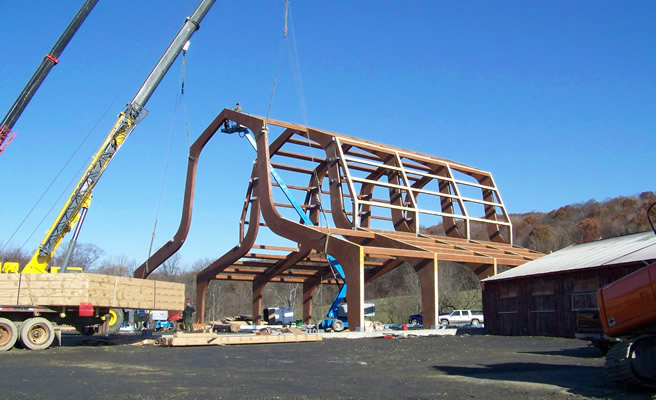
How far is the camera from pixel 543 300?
89.7 feet

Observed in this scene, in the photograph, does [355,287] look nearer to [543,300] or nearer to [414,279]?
[543,300]

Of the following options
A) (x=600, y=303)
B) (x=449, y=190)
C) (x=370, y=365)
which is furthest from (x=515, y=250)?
(x=600, y=303)

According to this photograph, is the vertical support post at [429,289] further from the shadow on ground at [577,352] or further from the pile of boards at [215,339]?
the shadow on ground at [577,352]

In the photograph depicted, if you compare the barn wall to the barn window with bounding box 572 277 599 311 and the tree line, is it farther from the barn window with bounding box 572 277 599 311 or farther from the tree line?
the tree line

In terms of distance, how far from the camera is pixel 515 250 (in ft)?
143

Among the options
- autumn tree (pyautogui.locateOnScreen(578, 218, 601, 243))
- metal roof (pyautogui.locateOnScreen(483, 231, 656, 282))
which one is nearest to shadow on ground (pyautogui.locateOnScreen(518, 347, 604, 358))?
metal roof (pyautogui.locateOnScreen(483, 231, 656, 282))

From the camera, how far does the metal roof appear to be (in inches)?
922

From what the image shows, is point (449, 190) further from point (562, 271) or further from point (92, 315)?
point (92, 315)

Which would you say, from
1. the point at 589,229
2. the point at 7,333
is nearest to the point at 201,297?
the point at 7,333

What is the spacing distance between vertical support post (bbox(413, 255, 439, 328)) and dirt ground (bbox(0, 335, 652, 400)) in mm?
Answer: 13257

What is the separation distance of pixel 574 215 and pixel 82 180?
115671 mm

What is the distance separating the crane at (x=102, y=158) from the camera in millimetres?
27047

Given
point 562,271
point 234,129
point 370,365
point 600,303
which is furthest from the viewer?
point 234,129

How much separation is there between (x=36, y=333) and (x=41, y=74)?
1144cm
